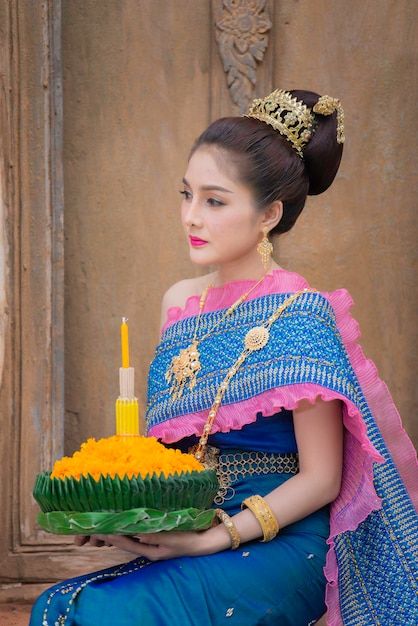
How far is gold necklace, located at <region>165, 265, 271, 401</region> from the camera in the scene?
2541 millimetres

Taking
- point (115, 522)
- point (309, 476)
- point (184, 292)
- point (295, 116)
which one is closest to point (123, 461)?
point (115, 522)

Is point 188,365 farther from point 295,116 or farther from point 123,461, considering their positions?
point 295,116

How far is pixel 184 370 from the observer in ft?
8.38

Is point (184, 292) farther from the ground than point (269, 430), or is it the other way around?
point (184, 292)

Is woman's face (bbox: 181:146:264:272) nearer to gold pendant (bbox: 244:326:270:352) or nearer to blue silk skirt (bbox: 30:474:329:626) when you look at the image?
gold pendant (bbox: 244:326:270:352)

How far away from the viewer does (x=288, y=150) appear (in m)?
2.52

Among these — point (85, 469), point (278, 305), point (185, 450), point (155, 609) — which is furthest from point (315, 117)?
point (155, 609)

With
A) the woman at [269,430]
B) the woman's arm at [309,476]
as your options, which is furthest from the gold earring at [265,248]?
the woman's arm at [309,476]

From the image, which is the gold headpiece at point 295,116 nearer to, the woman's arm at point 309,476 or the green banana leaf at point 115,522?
the woman's arm at point 309,476

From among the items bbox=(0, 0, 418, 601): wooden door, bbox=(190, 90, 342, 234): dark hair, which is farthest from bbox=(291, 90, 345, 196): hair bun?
bbox=(0, 0, 418, 601): wooden door

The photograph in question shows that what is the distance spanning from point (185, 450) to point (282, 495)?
337 mm

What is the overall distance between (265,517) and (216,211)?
73 centimetres

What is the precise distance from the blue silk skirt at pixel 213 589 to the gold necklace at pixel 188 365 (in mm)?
307

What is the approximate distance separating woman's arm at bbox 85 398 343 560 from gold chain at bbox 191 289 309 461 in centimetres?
18
